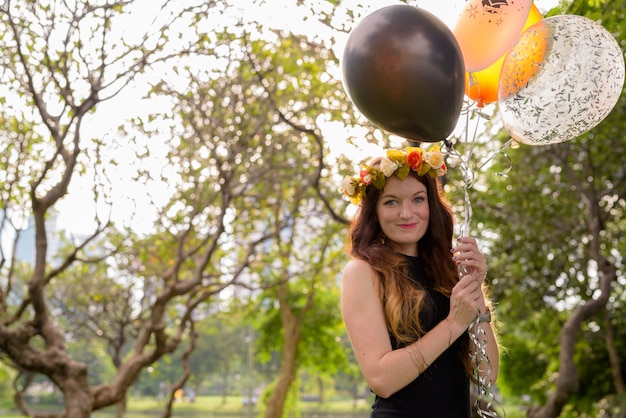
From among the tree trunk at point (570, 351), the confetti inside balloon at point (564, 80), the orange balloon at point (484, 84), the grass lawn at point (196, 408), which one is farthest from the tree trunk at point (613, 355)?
the grass lawn at point (196, 408)

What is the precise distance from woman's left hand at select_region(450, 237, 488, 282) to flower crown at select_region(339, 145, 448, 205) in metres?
0.36

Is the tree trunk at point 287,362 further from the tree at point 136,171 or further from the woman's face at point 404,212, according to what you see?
the woman's face at point 404,212

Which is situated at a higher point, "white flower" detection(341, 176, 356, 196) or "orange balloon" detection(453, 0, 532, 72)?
"orange balloon" detection(453, 0, 532, 72)

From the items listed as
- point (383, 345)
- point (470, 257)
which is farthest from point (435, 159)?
point (383, 345)

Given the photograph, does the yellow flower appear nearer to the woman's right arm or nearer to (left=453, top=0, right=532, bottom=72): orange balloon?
(left=453, top=0, right=532, bottom=72): orange balloon

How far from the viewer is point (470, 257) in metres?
2.08

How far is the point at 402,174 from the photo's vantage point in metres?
2.36

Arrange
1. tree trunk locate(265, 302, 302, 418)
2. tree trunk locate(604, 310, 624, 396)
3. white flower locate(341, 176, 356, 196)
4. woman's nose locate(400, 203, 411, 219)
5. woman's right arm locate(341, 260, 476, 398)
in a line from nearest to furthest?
woman's right arm locate(341, 260, 476, 398) < woman's nose locate(400, 203, 411, 219) < white flower locate(341, 176, 356, 196) < tree trunk locate(604, 310, 624, 396) < tree trunk locate(265, 302, 302, 418)

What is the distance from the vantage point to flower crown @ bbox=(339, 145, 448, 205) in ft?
7.75

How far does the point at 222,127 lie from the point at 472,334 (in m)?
5.63

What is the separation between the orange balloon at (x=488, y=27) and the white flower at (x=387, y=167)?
0.47m

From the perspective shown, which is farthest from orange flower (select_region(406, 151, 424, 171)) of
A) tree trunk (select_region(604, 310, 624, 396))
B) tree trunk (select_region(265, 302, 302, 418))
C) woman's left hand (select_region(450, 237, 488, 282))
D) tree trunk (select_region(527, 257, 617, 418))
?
tree trunk (select_region(265, 302, 302, 418))

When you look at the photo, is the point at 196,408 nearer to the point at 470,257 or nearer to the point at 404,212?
the point at 404,212

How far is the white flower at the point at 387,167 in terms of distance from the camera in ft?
7.70
